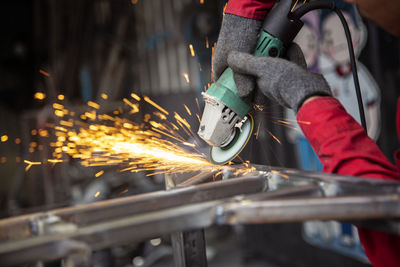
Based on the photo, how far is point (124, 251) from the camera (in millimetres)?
3518

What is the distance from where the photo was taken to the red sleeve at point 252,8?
1267 millimetres

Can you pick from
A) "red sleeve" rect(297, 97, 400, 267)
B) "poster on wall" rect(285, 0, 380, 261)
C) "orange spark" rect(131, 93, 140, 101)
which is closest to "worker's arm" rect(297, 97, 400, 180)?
"red sleeve" rect(297, 97, 400, 267)

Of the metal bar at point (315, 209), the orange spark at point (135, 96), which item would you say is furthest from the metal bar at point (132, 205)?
the orange spark at point (135, 96)

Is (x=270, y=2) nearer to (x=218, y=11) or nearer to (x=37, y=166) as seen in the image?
(x=218, y=11)

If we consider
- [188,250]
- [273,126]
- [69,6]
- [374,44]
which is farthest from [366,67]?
[69,6]

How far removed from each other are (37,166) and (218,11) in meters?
2.44

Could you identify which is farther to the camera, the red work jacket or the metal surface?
the metal surface

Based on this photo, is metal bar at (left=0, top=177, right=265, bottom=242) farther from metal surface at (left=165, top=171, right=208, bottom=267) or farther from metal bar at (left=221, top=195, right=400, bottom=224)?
metal bar at (left=221, top=195, right=400, bottom=224)

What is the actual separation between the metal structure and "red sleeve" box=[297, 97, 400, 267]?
0.21ft

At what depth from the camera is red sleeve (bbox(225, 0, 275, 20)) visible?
1.27 m

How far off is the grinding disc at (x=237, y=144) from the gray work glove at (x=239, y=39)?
0.14 metres

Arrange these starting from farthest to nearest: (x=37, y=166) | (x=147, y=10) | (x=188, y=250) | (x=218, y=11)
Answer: (x=147, y=10) < (x=37, y=166) < (x=218, y=11) < (x=188, y=250)

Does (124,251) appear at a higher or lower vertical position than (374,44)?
lower

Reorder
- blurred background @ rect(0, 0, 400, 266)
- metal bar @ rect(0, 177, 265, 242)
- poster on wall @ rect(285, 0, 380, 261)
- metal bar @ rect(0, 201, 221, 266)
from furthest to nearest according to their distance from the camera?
blurred background @ rect(0, 0, 400, 266)
poster on wall @ rect(285, 0, 380, 261)
metal bar @ rect(0, 177, 265, 242)
metal bar @ rect(0, 201, 221, 266)
